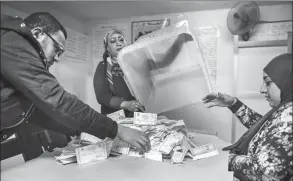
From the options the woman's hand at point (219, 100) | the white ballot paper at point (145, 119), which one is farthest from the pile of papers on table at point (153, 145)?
the woman's hand at point (219, 100)

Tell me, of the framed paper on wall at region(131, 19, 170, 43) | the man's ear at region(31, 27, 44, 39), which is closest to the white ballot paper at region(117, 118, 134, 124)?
the framed paper on wall at region(131, 19, 170, 43)

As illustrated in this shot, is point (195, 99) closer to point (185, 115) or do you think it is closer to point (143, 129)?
point (185, 115)

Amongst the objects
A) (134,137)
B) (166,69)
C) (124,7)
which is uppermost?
(124,7)

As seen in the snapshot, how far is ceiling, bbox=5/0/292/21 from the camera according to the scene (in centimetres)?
70

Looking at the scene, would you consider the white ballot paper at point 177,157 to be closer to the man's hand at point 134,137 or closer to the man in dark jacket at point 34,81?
the man's hand at point 134,137

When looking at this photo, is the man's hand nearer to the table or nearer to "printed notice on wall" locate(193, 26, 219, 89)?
the table

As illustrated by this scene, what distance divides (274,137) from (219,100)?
0.27m

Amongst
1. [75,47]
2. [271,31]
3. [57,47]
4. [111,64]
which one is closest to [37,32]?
[57,47]

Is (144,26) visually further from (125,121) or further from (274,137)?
(274,137)

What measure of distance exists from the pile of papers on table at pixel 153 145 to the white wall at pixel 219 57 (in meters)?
0.06

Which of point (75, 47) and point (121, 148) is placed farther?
A: point (121, 148)

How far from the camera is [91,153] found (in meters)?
0.80

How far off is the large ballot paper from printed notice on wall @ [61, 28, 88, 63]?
0.46ft

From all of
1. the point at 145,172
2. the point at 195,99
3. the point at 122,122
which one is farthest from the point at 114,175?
the point at 195,99
